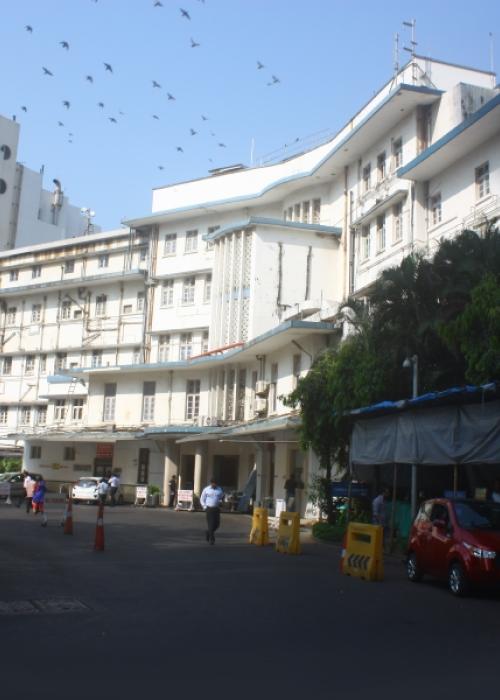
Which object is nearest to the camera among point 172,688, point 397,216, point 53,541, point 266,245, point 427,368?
point 172,688

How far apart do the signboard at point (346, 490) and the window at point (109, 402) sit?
26616mm

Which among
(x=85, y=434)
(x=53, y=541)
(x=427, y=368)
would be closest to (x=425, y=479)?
(x=427, y=368)

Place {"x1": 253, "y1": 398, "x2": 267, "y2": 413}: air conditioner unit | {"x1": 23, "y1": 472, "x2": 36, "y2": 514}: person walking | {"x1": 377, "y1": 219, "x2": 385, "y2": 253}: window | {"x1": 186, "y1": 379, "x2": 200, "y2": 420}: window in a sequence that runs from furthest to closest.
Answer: {"x1": 186, "y1": 379, "x2": 200, "y2": 420}: window → {"x1": 253, "y1": 398, "x2": 267, "y2": 413}: air conditioner unit → {"x1": 377, "y1": 219, "x2": 385, "y2": 253}: window → {"x1": 23, "y1": 472, "x2": 36, "y2": 514}: person walking

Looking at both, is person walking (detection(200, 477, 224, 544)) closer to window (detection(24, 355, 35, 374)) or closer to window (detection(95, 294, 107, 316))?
window (detection(95, 294, 107, 316))

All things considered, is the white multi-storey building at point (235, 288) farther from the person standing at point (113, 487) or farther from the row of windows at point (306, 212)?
the person standing at point (113, 487)

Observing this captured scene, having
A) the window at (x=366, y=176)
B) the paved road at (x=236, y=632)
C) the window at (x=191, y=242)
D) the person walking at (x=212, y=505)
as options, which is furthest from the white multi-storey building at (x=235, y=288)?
the paved road at (x=236, y=632)

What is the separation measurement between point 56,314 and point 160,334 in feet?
32.8

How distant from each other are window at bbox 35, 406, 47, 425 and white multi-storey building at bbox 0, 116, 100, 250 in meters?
17.9

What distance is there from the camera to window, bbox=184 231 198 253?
4938 cm

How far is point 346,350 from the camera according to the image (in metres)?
24.8

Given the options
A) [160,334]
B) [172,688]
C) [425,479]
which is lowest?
[172,688]

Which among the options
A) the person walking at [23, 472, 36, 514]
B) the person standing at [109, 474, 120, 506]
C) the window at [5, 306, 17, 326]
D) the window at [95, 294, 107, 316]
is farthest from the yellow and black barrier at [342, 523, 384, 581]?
the window at [5, 306, 17, 326]

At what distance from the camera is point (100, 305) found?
5469 cm

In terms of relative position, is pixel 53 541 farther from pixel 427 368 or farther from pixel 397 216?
pixel 397 216
